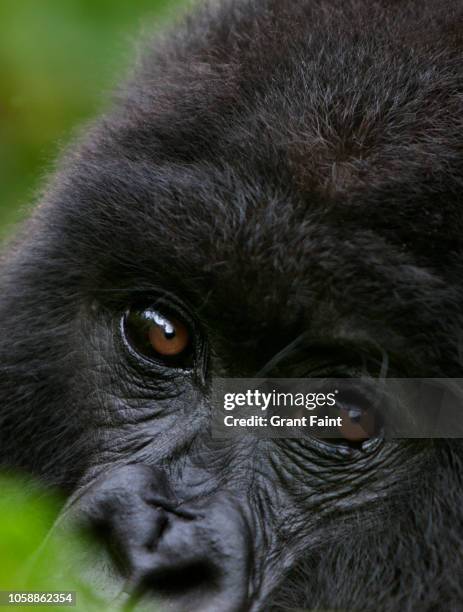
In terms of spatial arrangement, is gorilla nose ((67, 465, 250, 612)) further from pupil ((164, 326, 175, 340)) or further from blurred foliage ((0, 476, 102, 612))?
pupil ((164, 326, 175, 340))

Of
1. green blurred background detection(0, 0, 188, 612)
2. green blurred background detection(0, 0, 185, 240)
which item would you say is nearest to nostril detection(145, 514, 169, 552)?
green blurred background detection(0, 0, 188, 612)

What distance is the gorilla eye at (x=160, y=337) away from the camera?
12.1 feet

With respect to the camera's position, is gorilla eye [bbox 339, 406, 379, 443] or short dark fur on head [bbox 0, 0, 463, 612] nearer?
short dark fur on head [bbox 0, 0, 463, 612]

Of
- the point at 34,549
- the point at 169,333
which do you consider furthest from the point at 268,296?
the point at 34,549

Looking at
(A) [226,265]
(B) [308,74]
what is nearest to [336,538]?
(A) [226,265]

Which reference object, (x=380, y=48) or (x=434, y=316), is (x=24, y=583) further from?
(x=380, y=48)

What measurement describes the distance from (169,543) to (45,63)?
4433mm

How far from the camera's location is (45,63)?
700 cm

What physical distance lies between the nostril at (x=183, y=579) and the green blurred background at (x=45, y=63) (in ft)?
12.8

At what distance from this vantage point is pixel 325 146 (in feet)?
11.6

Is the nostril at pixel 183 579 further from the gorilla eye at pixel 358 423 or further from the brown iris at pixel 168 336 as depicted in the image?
the brown iris at pixel 168 336

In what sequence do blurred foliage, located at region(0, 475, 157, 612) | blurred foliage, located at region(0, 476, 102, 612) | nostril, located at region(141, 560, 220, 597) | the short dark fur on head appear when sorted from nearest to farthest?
blurred foliage, located at region(0, 476, 102, 612) < blurred foliage, located at region(0, 475, 157, 612) < nostril, located at region(141, 560, 220, 597) < the short dark fur on head

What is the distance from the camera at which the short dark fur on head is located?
3.30 meters

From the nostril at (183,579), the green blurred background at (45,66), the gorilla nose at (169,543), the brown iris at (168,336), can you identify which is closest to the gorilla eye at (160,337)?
the brown iris at (168,336)
